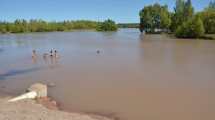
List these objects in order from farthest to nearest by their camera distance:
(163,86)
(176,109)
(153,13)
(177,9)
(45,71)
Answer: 1. (153,13)
2. (177,9)
3. (45,71)
4. (163,86)
5. (176,109)

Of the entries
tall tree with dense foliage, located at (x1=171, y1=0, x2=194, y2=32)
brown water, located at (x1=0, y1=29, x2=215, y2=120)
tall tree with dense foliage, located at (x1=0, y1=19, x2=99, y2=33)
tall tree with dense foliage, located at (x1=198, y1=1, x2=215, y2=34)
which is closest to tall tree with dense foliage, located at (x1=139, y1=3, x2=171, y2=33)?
tall tree with dense foliage, located at (x1=171, y1=0, x2=194, y2=32)

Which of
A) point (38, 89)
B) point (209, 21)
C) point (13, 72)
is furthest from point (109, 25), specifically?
point (38, 89)

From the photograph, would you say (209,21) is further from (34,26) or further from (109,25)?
(34,26)

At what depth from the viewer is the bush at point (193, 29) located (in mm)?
68363

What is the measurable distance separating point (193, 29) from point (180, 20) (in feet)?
62.0

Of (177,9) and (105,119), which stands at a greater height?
(177,9)

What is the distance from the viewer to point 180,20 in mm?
87562

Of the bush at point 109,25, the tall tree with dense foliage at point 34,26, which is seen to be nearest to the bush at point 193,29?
the bush at point 109,25

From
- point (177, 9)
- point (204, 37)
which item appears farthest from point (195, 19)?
point (177, 9)

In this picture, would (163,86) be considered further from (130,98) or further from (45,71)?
(45,71)

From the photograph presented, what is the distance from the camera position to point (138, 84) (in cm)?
1805

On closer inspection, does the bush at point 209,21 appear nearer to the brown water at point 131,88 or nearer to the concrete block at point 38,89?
the brown water at point 131,88

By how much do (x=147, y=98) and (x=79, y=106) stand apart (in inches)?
148

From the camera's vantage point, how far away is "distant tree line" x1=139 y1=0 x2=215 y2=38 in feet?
231
